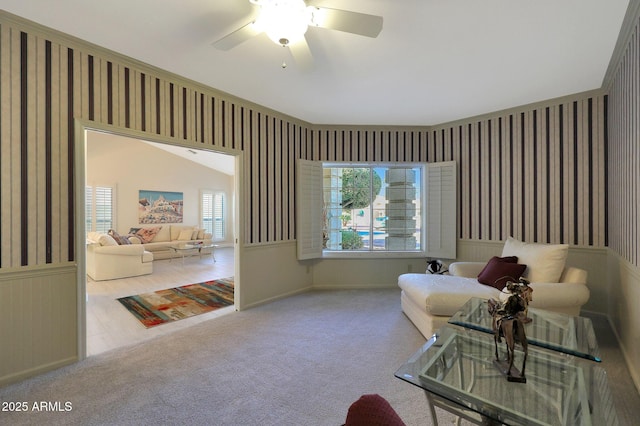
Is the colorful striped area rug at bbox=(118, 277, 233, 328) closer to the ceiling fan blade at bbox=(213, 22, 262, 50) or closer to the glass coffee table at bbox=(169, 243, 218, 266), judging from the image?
the glass coffee table at bbox=(169, 243, 218, 266)

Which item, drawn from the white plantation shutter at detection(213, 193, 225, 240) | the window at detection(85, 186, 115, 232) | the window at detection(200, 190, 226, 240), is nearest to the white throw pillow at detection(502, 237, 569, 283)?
the window at detection(200, 190, 226, 240)

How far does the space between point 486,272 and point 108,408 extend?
139 inches

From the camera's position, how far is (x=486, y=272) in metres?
3.21

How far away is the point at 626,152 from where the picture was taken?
8.22 feet

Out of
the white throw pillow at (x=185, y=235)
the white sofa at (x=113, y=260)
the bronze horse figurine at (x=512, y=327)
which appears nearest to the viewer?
the bronze horse figurine at (x=512, y=327)

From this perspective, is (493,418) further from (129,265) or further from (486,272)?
(129,265)

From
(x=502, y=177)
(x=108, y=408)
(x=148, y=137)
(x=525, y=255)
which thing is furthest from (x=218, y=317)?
(x=502, y=177)

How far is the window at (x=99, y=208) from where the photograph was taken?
772 cm

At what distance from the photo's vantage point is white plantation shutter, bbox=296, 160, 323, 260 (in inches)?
175

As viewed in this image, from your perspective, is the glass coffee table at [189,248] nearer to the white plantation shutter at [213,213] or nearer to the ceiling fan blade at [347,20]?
the white plantation shutter at [213,213]

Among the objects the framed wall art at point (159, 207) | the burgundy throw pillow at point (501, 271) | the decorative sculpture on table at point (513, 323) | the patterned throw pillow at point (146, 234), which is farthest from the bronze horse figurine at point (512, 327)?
the framed wall art at point (159, 207)

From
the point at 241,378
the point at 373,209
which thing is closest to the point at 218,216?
the point at 373,209

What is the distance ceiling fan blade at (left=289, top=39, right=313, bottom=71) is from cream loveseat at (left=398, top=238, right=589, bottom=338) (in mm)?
2324

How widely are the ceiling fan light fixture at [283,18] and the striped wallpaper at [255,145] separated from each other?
173 cm
